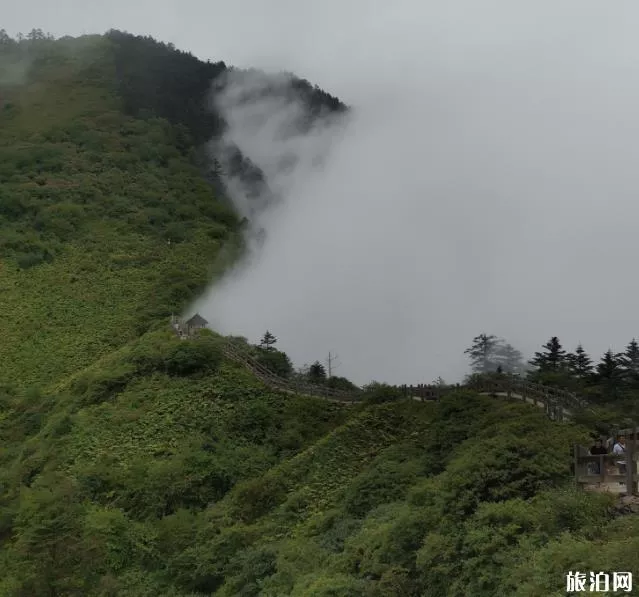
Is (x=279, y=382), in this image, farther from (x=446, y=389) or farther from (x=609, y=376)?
(x=609, y=376)

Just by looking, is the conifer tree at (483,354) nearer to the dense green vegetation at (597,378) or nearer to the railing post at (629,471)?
the dense green vegetation at (597,378)

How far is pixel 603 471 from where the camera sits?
1542cm

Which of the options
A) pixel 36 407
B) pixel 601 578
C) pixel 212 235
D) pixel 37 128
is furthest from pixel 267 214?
pixel 601 578

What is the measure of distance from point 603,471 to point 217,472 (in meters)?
15.1

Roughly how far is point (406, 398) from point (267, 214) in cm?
6005

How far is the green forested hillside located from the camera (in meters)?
14.8

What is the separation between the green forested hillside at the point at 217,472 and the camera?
584 inches

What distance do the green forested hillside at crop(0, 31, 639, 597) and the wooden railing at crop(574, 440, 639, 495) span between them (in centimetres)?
48

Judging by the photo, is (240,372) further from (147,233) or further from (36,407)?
(147,233)

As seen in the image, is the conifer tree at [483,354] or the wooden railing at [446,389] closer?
the wooden railing at [446,389]

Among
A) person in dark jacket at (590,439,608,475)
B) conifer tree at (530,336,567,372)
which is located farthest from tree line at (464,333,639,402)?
person in dark jacket at (590,439,608,475)

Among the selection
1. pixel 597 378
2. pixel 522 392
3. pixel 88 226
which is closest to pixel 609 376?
pixel 597 378

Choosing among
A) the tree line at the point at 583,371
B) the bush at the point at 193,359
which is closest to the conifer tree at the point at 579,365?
the tree line at the point at 583,371

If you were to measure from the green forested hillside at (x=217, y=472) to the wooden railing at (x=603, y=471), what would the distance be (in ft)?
1.58
